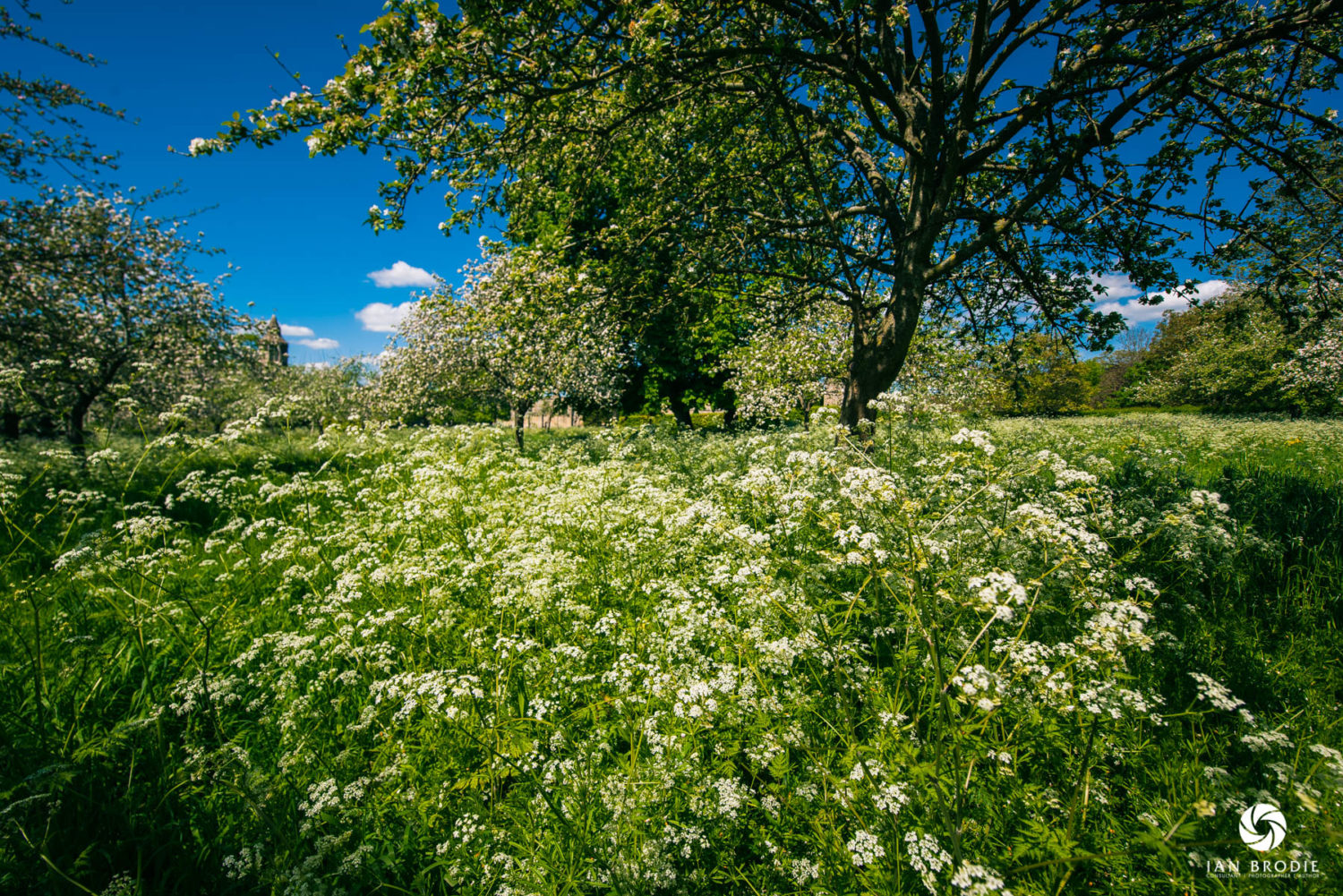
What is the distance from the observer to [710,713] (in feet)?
9.68

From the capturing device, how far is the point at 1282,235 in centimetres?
670

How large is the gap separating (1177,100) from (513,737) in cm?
995

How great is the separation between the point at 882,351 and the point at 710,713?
6.51 metres

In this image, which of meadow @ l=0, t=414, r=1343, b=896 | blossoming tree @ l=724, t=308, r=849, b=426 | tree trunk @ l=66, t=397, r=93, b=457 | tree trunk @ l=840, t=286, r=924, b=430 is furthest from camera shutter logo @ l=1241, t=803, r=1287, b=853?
tree trunk @ l=66, t=397, r=93, b=457

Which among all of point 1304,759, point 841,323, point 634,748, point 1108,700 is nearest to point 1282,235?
point 1304,759

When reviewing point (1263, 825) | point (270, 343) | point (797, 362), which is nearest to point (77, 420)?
point (270, 343)

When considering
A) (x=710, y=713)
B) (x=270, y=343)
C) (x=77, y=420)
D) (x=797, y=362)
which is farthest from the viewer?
(x=270, y=343)

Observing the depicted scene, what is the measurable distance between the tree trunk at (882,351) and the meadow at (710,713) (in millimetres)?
3166

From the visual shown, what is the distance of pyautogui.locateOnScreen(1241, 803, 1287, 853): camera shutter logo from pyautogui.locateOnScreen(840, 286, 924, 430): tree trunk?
223 inches

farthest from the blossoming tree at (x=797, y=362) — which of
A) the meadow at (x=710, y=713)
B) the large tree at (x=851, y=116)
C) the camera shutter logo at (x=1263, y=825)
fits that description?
the camera shutter logo at (x=1263, y=825)

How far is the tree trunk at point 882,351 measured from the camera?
732cm

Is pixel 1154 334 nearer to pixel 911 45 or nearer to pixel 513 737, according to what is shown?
pixel 911 45

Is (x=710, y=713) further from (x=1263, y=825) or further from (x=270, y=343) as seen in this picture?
(x=270, y=343)

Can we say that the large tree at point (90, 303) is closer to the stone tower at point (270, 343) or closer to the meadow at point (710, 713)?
the stone tower at point (270, 343)
